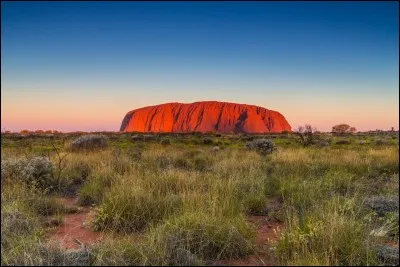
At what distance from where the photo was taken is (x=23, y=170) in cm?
929

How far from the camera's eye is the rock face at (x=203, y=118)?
445ft

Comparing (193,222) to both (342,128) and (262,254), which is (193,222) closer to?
(262,254)

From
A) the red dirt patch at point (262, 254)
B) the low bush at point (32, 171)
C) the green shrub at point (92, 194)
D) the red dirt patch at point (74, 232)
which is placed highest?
the low bush at point (32, 171)

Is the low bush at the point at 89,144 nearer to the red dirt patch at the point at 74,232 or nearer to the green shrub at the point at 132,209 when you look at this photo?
the red dirt patch at the point at 74,232

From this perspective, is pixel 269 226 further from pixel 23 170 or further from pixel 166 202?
pixel 23 170

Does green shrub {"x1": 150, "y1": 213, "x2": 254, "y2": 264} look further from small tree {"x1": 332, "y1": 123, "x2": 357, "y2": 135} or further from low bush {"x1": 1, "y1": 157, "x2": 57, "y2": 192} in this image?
small tree {"x1": 332, "y1": 123, "x2": 357, "y2": 135}

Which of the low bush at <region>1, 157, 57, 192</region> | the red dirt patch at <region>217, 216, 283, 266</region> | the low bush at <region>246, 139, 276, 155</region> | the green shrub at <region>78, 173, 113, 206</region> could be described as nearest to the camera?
the red dirt patch at <region>217, 216, 283, 266</region>

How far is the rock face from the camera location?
445 feet

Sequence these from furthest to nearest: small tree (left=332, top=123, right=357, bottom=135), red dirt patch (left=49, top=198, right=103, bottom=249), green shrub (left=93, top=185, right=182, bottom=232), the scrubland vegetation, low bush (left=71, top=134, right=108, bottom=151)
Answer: small tree (left=332, top=123, right=357, bottom=135), low bush (left=71, top=134, right=108, bottom=151), green shrub (left=93, top=185, right=182, bottom=232), red dirt patch (left=49, top=198, right=103, bottom=249), the scrubland vegetation

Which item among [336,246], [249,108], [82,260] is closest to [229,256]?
[336,246]

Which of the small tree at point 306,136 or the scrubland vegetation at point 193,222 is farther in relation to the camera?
the small tree at point 306,136

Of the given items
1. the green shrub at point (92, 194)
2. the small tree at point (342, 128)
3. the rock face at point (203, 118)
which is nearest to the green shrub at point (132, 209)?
the green shrub at point (92, 194)

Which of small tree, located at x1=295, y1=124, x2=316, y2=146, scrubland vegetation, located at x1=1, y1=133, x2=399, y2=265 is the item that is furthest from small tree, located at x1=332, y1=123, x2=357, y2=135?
scrubland vegetation, located at x1=1, y1=133, x2=399, y2=265

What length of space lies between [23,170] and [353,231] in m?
7.58
